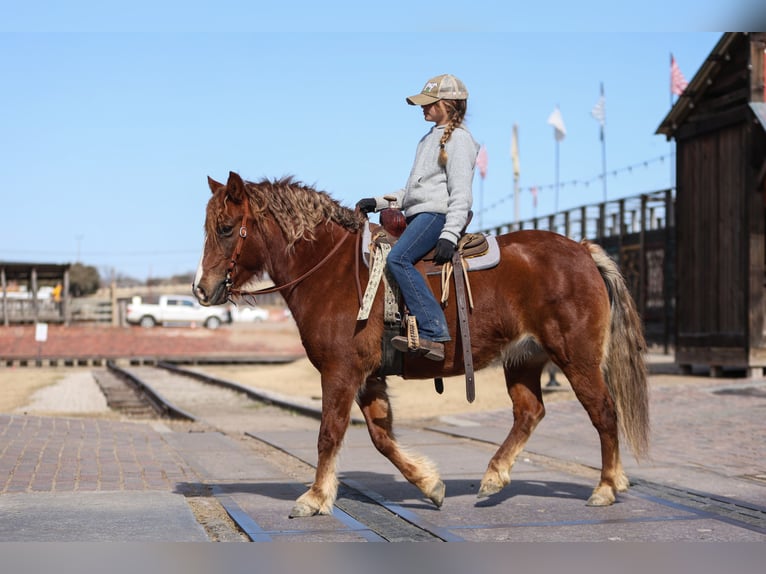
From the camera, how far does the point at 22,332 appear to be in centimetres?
4103

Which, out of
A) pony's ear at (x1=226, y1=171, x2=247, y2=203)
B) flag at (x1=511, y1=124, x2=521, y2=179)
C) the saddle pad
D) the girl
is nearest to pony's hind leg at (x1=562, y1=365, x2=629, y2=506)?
the saddle pad

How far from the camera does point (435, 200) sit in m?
6.34

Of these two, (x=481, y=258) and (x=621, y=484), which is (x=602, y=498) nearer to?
(x=621, y=484)

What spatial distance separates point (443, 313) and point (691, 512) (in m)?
1.96

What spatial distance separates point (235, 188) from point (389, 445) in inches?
77.7

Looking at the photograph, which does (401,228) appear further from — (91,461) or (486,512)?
(91,461)

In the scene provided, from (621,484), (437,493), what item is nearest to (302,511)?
(437,493)

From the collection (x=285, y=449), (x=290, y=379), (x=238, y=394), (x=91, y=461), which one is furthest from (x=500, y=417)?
(x=290, y=379)

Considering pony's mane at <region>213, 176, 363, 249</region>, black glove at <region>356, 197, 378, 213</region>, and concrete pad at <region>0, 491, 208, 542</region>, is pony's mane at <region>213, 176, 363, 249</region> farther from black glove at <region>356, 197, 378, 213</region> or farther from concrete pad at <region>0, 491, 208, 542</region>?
concrete pad at <region>0, 491, 208, 542</region>

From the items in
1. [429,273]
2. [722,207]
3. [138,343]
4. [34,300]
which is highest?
[722,207]

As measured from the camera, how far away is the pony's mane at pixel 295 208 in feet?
21.5

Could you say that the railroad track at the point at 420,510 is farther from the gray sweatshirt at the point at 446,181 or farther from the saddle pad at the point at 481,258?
the gray sweatshirt at the point at 446,181

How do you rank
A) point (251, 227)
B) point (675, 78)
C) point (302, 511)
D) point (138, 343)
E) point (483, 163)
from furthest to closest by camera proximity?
point (483, 163)
point (138, 343)
point (675, 78)
point (251, 227)
point (302, 511)

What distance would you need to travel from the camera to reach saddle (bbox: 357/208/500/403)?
6242mm
